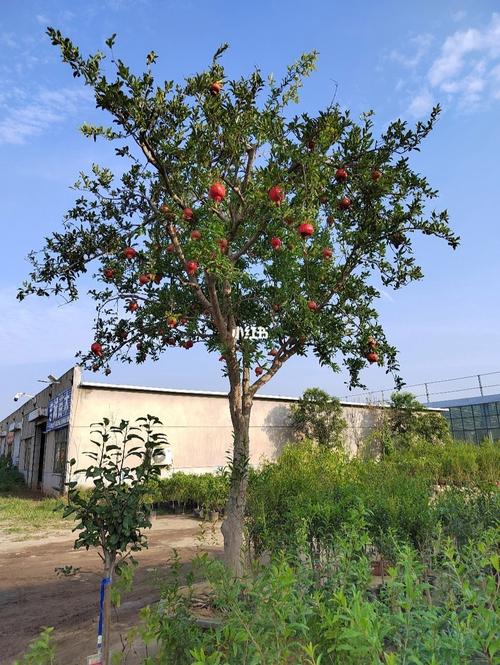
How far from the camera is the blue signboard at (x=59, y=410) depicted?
1702 centimetres

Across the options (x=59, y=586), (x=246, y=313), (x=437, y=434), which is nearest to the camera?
(x=246, y=313)

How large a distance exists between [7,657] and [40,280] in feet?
12.1

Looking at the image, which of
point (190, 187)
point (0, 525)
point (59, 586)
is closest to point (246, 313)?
point (190, 187)

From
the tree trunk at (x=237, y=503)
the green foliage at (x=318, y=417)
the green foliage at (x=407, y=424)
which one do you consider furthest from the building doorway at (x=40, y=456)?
the tree trunk at (x=237, y=503)

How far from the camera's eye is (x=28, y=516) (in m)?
13.8

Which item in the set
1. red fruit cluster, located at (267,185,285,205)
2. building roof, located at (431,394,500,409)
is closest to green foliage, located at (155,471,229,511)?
red fruit cluster, located at (267,185,285,205)

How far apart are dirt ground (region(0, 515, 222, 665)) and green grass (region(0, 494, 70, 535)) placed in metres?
1.45

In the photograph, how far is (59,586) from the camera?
6969 millimetres

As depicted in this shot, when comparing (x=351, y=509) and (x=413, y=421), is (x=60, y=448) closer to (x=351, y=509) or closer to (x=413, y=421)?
(x=413, y=421)

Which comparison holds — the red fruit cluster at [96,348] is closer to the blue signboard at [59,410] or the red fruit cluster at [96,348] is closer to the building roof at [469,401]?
the blue signboard at [59,410]

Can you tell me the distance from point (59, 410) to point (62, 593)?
12.7 m

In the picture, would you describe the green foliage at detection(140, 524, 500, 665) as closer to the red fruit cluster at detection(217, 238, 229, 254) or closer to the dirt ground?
the dirt ground

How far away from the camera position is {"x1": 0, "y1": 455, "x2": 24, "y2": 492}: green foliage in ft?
71.9

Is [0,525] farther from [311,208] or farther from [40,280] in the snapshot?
[311,208]
